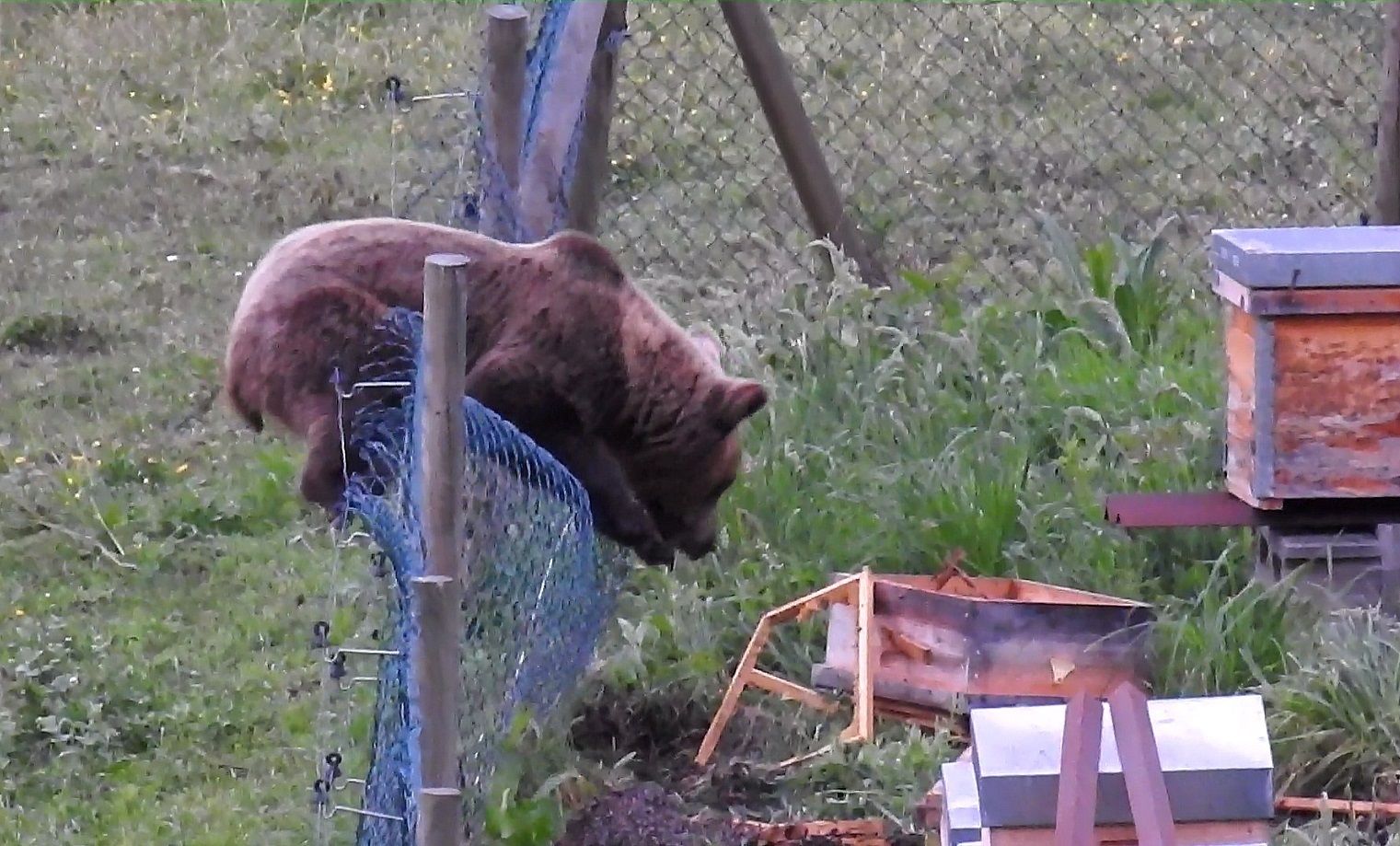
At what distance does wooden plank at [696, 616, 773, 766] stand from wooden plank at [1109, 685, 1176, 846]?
5.05ft

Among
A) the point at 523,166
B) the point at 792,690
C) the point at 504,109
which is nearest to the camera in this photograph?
the point at 792,690

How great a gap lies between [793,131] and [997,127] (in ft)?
8.50

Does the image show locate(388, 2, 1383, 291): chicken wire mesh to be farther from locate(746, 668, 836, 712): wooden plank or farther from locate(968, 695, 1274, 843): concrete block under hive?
locate(968, 695, 1274, 843): concrete block under hive

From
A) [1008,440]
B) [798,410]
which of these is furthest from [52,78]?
[1008,440]

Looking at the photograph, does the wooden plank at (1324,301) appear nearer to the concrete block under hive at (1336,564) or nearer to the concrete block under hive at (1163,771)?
the concrete block under hive at (1336,564)

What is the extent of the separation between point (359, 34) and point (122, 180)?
1.87 metres

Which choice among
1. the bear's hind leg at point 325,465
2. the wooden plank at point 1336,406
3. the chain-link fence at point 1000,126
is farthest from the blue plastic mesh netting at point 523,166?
the chain-link fence at point 1000,126

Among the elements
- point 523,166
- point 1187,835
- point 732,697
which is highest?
point 523,166

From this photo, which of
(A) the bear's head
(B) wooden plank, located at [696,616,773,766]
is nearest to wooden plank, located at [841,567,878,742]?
(B) wooden plank, located at [696,616,773,766]

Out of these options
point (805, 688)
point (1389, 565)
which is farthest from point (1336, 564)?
point (805, 688)

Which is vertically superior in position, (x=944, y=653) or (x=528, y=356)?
(x=528, y=356)

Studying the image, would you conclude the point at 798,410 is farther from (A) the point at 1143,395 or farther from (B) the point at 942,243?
→ (B) the point at 942,243

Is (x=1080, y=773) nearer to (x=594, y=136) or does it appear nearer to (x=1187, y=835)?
(x=1187, y=835)

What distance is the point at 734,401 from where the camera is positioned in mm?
4508
